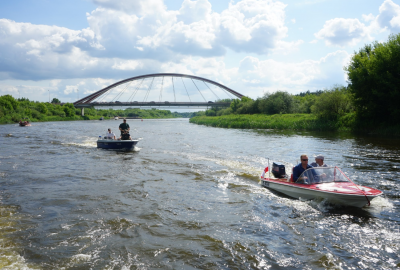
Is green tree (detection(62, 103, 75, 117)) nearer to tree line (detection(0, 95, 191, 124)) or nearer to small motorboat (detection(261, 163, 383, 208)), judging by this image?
tree line (detection(0, 95, 191, 124))

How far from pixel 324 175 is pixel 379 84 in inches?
1137

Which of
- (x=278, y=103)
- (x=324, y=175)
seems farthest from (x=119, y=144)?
(x=278, y=103)

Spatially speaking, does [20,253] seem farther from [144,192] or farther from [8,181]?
[8,181]

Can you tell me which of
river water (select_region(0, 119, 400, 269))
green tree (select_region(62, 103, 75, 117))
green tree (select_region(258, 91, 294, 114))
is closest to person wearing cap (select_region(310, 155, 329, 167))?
river water (select_region(0, 119, 400, 269))

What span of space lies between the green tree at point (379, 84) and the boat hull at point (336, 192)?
27830 mm

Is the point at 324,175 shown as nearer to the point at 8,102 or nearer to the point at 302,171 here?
the point at 302,171

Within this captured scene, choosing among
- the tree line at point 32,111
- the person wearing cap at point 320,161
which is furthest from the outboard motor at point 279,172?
the tree line at point 32,111

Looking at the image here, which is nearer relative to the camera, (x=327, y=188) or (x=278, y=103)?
(x=327, y=188)

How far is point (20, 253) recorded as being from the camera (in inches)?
246

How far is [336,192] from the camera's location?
876 centimetres

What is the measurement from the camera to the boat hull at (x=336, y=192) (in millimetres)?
8477

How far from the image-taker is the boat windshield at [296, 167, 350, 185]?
9.82m

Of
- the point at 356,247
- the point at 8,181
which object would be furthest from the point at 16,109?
the point at 356,247

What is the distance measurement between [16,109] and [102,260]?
100377 millimetres
